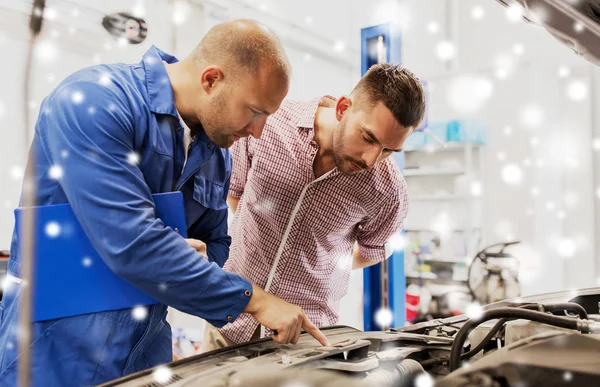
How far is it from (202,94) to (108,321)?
49 centimetres

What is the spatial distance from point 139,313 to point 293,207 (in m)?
0.70

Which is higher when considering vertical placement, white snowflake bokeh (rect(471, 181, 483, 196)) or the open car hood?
white snowflake bokeh (rect(471, 181, 483, 196))

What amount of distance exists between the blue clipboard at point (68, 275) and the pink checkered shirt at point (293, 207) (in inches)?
25.8

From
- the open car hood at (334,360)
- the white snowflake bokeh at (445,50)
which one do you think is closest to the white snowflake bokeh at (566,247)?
the white snowflake bokeh at (445,50)

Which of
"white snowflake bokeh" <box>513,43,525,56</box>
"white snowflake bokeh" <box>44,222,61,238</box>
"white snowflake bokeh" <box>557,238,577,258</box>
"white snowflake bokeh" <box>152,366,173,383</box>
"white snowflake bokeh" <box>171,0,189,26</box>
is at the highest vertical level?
"white snowflake bokeh" <box>513,43,525,56</box>

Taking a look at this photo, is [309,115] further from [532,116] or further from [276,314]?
[532,116]

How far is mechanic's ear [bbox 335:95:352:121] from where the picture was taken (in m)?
1.52

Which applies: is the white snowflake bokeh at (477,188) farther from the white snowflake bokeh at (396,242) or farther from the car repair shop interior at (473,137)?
the white snowflake bokeh at (396,242)

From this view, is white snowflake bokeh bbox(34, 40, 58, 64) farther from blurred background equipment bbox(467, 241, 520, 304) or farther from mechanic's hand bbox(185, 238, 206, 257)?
blurred background equipment bbox(467, 241, 520, 304)

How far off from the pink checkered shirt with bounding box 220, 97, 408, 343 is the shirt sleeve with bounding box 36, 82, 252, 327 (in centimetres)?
65

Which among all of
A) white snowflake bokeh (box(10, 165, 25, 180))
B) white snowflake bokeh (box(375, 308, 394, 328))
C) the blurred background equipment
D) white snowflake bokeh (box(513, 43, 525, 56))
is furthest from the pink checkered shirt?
white snowflake bokeh (box(513, 43, 525, 56))

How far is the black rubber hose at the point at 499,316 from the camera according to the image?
89cm

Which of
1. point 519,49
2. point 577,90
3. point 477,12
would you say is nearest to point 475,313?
point 577,90

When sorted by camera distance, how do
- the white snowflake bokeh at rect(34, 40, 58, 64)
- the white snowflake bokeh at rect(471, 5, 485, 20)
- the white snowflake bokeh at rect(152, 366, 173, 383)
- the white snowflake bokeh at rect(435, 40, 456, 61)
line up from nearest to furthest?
the white snowflake bokeh at rect(152, 366, 173, 383)
the white snowflake bokeh at rect(34, 40, 58, 64)
the white snowflake bokeh at rect(471, 5, 485, 20)
the white snowflake bokeh at rect(435, 40, 456, 61)
